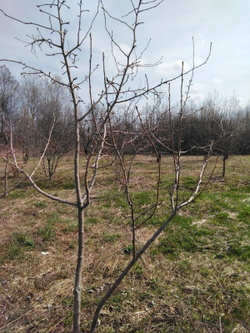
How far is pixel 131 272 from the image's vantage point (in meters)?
2.89

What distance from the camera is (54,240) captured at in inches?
150

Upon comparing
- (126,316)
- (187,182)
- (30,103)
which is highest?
(30,103)

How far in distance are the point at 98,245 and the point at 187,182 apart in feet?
14.9

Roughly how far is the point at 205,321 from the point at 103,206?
3.72m

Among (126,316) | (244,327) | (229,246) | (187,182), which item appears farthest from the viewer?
(187,182)

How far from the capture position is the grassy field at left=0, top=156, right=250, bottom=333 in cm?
216

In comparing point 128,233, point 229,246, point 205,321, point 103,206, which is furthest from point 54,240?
point 229,246

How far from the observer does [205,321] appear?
2.14m

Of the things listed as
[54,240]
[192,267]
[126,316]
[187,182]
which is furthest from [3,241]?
[187,182]

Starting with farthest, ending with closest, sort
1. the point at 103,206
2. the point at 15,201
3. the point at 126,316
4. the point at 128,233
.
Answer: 1. the point at 15,201
2. the point at 103,206
3. the point at 128,233
4. the point at 126,316

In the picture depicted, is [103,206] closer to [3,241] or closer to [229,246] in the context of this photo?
[3,241]

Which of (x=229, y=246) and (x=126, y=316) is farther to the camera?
(x=229, y=246)

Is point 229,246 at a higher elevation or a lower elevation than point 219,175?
lower

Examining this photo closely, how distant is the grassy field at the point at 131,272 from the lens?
2.16 metres
